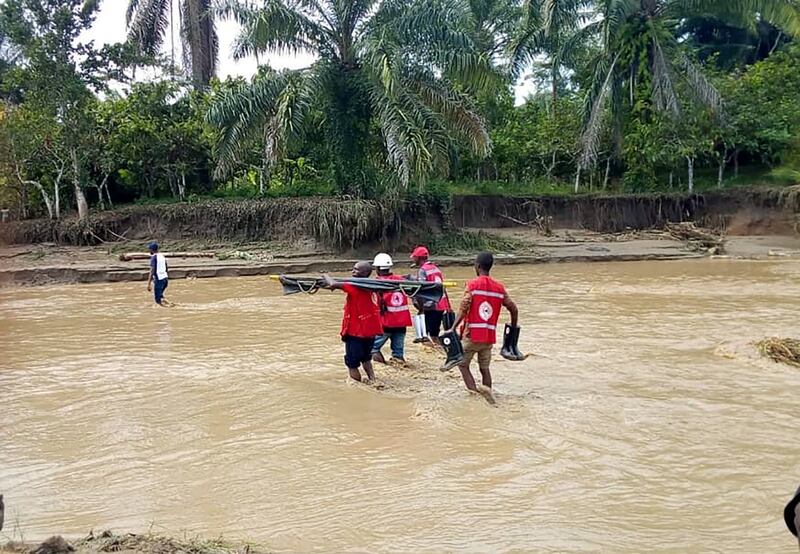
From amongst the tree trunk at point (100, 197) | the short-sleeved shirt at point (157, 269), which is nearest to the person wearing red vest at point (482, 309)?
the short-sleeved shirt at point (157, 269)

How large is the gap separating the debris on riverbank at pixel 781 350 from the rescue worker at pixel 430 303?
409 cm

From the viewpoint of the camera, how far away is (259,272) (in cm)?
2136

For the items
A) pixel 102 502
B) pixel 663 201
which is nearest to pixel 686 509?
pixel 102 502

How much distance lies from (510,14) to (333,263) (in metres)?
18.5

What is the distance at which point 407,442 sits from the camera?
6.76 meters

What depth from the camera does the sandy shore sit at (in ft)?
67.3

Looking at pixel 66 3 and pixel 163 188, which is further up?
pixel 66 3

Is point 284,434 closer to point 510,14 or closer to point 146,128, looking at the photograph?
point 146,128

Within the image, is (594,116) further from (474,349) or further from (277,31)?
(474,349)

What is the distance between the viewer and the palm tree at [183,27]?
89.6ft

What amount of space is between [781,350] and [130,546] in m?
8.23

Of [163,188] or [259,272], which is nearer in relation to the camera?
[259,272]

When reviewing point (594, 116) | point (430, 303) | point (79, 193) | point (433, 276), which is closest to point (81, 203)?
point (79, 193)

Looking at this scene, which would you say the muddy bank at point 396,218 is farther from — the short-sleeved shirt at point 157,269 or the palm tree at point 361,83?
the short-sleeved shirt at point 157,269
